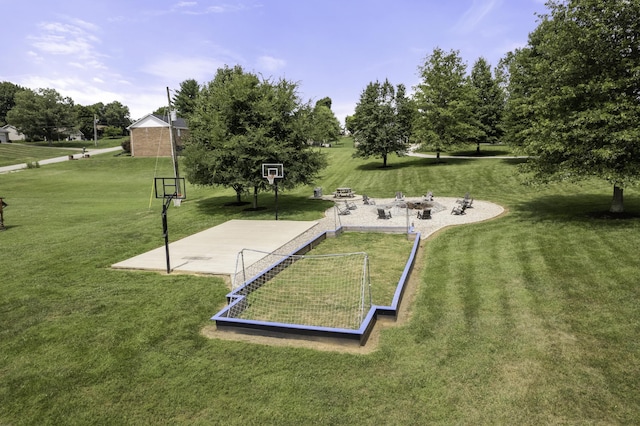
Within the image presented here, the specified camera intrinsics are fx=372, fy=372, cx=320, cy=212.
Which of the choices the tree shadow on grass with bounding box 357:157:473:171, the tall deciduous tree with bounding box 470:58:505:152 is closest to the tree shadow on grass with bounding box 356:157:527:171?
the tree shadow on grass with bounding box 357:157:473:171

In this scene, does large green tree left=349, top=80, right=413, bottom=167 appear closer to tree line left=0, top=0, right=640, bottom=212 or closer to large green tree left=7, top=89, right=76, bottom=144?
tree line left=0, top=0, right=640, bottom=212

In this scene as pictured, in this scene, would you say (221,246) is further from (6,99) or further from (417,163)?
(6,99)

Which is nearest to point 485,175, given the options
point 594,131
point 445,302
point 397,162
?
point 397,162

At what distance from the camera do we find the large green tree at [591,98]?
44.7ft

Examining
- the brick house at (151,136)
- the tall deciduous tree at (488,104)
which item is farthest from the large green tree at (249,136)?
the brick house at (151,136)

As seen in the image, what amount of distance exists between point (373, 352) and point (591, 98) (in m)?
14.2

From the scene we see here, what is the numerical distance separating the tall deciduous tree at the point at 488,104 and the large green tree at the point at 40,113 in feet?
267

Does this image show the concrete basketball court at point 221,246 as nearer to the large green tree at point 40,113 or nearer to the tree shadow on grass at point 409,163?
the tree shadow on grass at point 409,163

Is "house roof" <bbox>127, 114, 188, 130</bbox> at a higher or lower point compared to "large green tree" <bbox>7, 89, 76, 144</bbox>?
lower

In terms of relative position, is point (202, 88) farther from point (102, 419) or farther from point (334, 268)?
point (102, 419)

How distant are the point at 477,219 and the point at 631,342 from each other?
11959 mm

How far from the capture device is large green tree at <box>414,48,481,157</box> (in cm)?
4075

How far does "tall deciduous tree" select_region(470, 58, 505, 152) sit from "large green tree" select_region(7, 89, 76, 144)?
267 feet

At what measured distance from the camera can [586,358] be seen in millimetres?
6500
